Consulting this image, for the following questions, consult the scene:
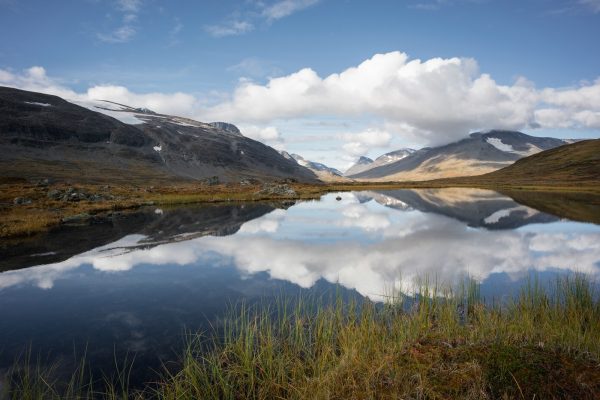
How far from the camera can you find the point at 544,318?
1126cm

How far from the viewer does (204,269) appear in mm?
23688

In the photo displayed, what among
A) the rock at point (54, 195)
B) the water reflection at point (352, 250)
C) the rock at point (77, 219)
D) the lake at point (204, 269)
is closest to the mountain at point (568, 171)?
the water reflection at point (352, 250)

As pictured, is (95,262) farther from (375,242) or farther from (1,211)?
(1,211)

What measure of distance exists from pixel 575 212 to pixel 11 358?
65.4 m

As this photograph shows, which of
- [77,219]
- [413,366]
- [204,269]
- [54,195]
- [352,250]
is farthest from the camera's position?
[54,195]

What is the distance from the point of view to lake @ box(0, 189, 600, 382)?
45.5ft

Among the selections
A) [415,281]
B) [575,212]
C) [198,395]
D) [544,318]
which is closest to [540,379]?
[544,318]

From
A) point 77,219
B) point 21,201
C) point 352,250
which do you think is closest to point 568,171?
point 352,250

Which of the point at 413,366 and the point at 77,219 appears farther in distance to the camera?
the point at 77,219

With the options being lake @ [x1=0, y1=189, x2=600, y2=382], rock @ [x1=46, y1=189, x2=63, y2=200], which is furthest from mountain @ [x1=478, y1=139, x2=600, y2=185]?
rock @ [x1=46, y1=189, x2=63, y2=200]

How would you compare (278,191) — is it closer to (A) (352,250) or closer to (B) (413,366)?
(A) (352,250)

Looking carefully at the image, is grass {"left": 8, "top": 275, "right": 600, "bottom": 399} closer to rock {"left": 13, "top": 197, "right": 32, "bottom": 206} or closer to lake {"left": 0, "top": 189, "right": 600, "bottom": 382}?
lake {"left": 0, "top": 189, "right": 600, "bottom": 382}

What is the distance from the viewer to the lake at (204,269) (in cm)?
1387

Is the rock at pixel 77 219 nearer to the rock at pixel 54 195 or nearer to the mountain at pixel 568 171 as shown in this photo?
the rock at pixel 54 195
